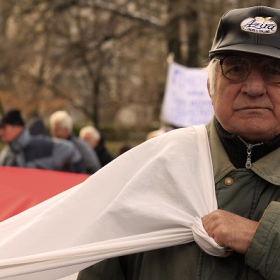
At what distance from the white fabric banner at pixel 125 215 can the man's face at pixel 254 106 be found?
0.52 feet

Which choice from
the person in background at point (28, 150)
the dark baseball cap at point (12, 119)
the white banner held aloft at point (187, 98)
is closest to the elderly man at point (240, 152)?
the person in background at point (28, 150)

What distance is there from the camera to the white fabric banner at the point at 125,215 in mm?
2008

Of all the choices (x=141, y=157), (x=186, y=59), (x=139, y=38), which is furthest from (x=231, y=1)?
(x=141, y=157)

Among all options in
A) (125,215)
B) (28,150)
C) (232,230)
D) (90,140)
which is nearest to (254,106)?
(232,230)

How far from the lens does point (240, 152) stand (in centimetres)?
211

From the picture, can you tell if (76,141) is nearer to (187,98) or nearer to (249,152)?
(187,98)

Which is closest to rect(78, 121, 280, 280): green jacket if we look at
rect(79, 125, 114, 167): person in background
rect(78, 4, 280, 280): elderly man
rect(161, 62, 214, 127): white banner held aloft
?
rect(78, 4, 280, 280): elderly man

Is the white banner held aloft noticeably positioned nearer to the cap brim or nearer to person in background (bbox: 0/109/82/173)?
person in background (bbox: 0/109/82/173)

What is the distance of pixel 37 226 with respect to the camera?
2.13m

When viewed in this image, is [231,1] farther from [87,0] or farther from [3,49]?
[3,49]

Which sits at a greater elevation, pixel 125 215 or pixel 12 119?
pixel 125 215

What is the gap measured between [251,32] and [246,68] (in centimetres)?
10

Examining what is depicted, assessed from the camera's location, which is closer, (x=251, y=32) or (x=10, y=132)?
(x=251, y=32)

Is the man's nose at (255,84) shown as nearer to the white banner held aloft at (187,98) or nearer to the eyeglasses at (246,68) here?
the eyeglasses at (246,68)
